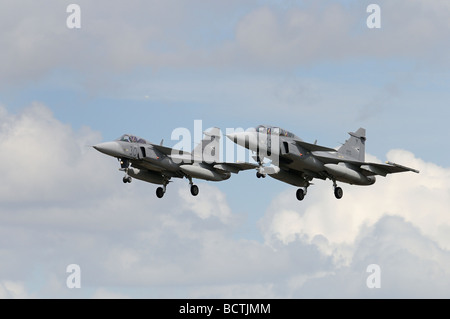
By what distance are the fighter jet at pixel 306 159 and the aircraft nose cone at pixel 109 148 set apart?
9.58m

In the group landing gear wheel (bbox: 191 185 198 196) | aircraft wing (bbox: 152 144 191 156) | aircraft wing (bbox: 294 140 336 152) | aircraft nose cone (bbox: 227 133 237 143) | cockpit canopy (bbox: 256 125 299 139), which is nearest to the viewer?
aircraft nose cone (bbox: 227 133 237 143)

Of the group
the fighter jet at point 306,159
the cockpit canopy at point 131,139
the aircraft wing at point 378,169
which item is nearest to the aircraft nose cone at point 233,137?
the fighter jet at point 306,159

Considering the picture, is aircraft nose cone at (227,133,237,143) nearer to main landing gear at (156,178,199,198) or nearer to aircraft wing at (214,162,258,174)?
aircraft wing at (214,162,258,174)

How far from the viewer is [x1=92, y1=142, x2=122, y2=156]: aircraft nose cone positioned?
74.5m

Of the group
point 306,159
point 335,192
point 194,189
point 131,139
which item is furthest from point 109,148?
point 335,192

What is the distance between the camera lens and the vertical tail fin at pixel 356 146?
260ft

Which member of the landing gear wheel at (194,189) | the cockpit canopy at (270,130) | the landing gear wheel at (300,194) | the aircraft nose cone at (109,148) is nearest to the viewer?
the cockpit canopy at (270,130)

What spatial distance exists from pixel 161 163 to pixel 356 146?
673 inches

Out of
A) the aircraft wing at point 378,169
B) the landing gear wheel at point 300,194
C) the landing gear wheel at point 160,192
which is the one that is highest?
the aircraft wing at point 378,169

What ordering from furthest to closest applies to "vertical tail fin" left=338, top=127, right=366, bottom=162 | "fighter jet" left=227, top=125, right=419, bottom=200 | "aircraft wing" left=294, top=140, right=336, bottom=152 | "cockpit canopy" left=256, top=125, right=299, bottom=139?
1. "vertical tail fin" left=338, top=127, right=366, bottom=162
2. "aircraft wing" left=294, top=140, right=336, bottom=152
3. "cockpit canopy" left=256, top=125, right=299, bottom=139
4. "fighter jet" left=227, top=125, right=419, bottom=200

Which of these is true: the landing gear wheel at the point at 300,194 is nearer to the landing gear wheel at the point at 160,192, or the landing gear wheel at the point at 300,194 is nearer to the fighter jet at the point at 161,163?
the fighter jet at the point at 161,163

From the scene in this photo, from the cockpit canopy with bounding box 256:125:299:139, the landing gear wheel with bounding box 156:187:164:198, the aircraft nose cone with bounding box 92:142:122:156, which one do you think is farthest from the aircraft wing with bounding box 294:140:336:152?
the aircraft nose cone with bounding box 92:142:122:156
